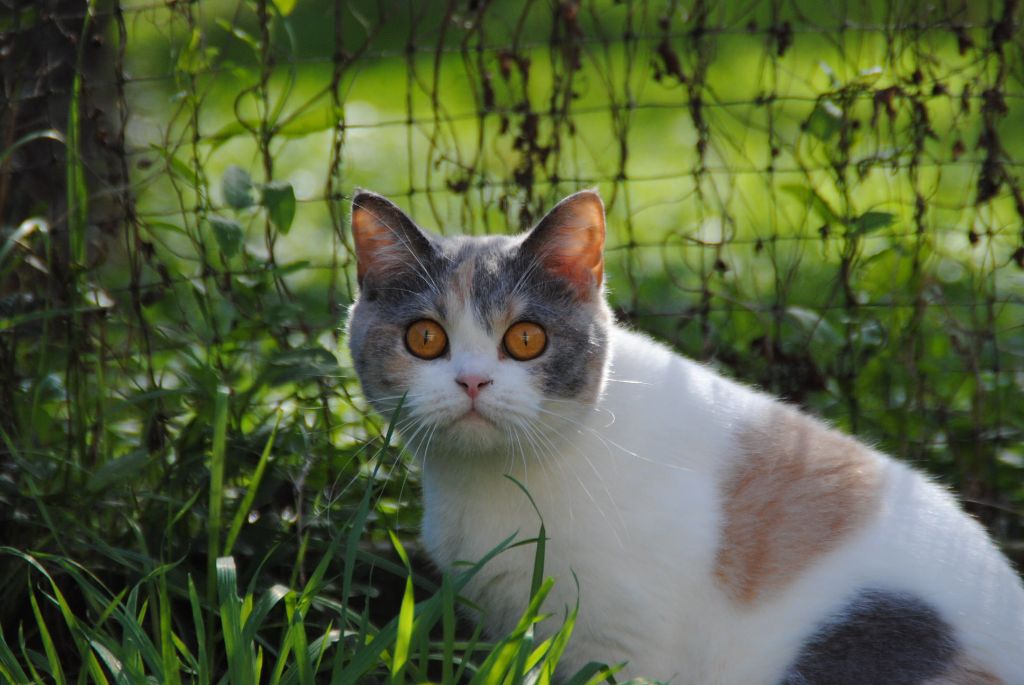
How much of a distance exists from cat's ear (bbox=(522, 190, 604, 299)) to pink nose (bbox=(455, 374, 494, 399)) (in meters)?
0.33

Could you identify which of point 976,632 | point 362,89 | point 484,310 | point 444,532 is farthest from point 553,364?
point 362,89

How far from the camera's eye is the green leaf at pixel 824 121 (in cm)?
277

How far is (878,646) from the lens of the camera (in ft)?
6.73

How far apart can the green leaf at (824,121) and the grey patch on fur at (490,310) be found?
2.96 feet

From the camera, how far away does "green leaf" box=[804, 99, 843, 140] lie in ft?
9.07

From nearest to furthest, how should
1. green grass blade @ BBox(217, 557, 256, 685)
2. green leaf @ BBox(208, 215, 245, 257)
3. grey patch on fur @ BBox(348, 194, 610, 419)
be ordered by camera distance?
green grass blade @ BBox(217, 557, 256, 685) < grey patch on fur @ BBox(348, 194, 610, 419) < green leaf @ BBox(208, 215, 245, 257)

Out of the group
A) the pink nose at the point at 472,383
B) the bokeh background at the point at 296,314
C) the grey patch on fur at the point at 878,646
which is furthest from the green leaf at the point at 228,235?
the grey patch on fur at the point at 878,646

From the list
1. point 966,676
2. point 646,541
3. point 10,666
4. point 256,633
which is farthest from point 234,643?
point 966,676

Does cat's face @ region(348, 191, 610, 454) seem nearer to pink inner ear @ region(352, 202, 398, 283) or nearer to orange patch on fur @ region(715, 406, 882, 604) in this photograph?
pink inner ear @ region(352, 202, 398, 283)

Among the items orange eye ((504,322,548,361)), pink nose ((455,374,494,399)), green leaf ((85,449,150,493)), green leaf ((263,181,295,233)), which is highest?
green leaf ((263,181,295,233))

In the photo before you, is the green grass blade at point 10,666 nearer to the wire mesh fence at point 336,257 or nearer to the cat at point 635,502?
the wire mesh fence at point 336,257

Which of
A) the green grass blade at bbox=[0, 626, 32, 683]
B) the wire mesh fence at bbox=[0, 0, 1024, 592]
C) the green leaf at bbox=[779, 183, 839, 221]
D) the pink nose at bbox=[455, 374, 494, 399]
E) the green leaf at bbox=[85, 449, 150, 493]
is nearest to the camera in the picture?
the green grass blade at bbox=[0, 626, 32, 683]

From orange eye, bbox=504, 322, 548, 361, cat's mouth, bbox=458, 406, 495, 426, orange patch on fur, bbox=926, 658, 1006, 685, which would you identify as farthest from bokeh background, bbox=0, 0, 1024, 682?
orange patch on fur, bbox=926, 658, 1006, 685

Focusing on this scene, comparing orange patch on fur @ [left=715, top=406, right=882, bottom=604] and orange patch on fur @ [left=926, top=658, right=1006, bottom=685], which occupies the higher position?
orange patch on fur @ [left=715, top=406, right=882, bottom=604]
